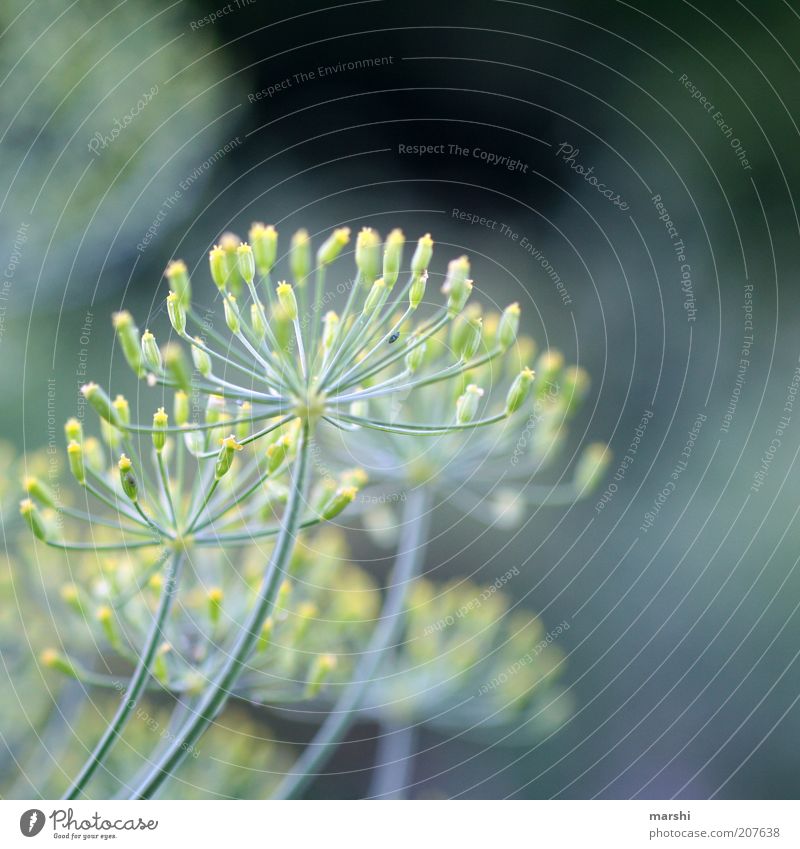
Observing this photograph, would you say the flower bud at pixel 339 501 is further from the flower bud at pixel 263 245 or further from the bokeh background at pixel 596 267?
the bokeh background at pixel 596 267

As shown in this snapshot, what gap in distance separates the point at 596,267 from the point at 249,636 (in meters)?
2.03

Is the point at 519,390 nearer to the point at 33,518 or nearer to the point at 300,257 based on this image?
the point at 300,257

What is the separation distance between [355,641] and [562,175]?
65.8 inches

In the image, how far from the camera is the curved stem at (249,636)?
1.74 ft

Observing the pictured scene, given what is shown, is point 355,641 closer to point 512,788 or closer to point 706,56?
point 512,788

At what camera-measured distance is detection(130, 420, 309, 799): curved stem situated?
20.9 inches
